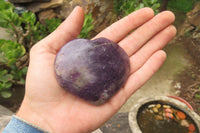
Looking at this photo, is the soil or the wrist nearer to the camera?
the wrist

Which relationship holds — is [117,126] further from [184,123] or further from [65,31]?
[65,31]

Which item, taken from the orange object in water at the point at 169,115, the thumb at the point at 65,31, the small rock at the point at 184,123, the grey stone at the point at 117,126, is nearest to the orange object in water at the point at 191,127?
the small rock at the point at 184,123

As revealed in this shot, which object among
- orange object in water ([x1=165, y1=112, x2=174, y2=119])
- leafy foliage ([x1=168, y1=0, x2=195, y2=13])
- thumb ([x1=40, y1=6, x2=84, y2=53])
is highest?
thumb ([x1=40, y1=6, x2=84, y2=53])

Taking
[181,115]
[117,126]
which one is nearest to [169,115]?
[181,115]

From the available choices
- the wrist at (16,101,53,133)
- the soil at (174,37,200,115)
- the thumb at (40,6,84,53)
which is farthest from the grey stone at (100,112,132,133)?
the thumb at (40,6,84,53)

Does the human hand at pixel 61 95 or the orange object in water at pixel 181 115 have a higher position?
the human hand at pixel 61 95

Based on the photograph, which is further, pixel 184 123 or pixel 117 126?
pixel 117 126

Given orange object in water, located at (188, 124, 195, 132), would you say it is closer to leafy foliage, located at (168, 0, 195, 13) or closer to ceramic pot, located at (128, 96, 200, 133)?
ceramic pot, located at (128, 96, 200, 133)

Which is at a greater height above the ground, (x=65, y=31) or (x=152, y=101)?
(x=65, y=31)

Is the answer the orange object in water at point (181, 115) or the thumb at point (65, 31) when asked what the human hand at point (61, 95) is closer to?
the thumb at point (65, 31)
